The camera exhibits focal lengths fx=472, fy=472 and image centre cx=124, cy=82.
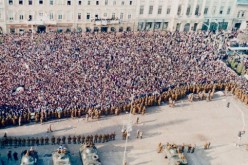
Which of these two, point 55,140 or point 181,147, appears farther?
point 181,147

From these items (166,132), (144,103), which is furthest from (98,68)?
(166,132)

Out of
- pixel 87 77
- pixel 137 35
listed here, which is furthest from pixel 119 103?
pixel 137 35

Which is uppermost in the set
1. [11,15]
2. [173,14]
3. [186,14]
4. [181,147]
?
[186,14]

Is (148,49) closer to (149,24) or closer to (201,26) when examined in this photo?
(149,24)

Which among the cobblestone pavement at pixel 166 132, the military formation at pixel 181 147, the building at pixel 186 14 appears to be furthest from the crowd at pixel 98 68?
the military formation at pixel 181 147

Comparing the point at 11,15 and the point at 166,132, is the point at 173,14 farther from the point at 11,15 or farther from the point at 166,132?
the point at 166,132

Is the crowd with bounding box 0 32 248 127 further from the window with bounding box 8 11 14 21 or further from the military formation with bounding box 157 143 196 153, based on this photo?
the military formation with bounding box 157 143 196 153
